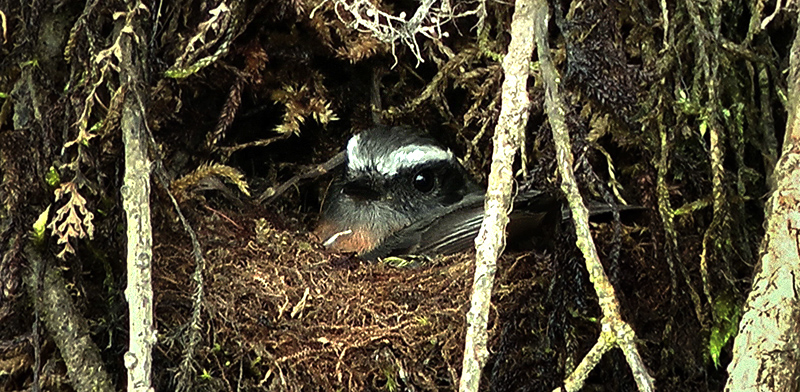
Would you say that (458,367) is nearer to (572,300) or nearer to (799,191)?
(572,300)

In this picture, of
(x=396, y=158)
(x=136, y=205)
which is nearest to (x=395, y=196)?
(x=396, y=158)

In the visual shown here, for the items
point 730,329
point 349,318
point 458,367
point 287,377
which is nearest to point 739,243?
point 730,329

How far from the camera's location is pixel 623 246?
2.07 m

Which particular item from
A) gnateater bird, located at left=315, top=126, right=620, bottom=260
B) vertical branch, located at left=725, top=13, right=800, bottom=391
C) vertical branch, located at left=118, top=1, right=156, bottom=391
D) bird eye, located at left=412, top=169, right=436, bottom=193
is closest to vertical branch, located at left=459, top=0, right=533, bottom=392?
vertical branch, located at left=725, top=13, right=800, bottom=391

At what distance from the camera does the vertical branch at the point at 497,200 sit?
1.43 m

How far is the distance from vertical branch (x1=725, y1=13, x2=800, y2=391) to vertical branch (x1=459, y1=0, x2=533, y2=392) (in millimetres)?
367

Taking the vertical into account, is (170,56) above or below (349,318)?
above

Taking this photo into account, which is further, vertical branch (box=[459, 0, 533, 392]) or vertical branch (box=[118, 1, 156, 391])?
vertical branch (box=[118, 1, 156, 391])

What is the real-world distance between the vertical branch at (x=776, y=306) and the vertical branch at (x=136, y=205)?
35.1 inches

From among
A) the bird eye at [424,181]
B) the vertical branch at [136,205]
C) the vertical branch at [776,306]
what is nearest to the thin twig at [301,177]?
the bird eye at [424,181]

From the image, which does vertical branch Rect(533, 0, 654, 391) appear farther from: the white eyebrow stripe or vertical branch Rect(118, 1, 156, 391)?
the white eyebrow stripe

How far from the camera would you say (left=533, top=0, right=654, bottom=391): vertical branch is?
1522 mm

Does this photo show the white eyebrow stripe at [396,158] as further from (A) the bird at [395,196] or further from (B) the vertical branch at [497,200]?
(B) the vertical branch at [497,200]

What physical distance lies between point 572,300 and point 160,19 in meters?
1.03
